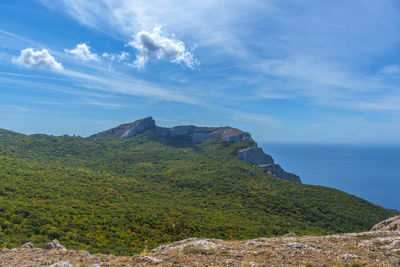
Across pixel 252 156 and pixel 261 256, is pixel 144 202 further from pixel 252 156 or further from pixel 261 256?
pixel 252 156

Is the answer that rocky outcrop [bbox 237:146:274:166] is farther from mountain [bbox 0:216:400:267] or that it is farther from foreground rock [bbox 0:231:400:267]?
foreground rock [bbox 0:231:400:267]

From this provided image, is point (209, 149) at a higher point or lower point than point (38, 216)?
higher

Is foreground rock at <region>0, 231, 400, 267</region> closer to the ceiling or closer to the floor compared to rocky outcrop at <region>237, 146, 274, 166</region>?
closer to the floor

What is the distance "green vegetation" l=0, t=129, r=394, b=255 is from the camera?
2523 centimetres

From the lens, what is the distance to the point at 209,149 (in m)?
159

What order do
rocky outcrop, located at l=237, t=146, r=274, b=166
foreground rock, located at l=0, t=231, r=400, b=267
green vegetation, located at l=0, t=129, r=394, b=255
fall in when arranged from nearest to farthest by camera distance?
foreground rock, located at l=0, t=231, r=400, b=267
green vegetation, located at l=0, t=129, r=394, b=255
rocky outcrop, located at l=237, t=146, r=274, b=166

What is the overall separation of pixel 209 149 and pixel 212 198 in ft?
300

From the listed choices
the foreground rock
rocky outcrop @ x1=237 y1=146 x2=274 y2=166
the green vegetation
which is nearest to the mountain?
the foreground rock

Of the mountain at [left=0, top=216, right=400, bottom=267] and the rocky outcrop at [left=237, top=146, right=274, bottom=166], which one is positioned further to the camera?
the rocky outcrop at [left=237, top=146, right=274, bottom=166]

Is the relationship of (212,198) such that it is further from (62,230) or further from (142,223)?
(62,230)

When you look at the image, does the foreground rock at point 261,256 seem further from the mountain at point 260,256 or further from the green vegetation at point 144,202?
the green vegetation at point 144,202

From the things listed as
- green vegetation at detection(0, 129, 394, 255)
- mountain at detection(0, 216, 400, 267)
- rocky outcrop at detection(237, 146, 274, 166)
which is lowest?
green vegetation at detection(0, 129, 394, 255)

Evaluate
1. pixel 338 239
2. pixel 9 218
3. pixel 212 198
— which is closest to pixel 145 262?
pixel 338 239

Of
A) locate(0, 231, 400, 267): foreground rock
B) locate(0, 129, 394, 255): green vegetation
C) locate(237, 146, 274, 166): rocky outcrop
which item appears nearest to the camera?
locate(0, 231, 400, 267): foreground rock
